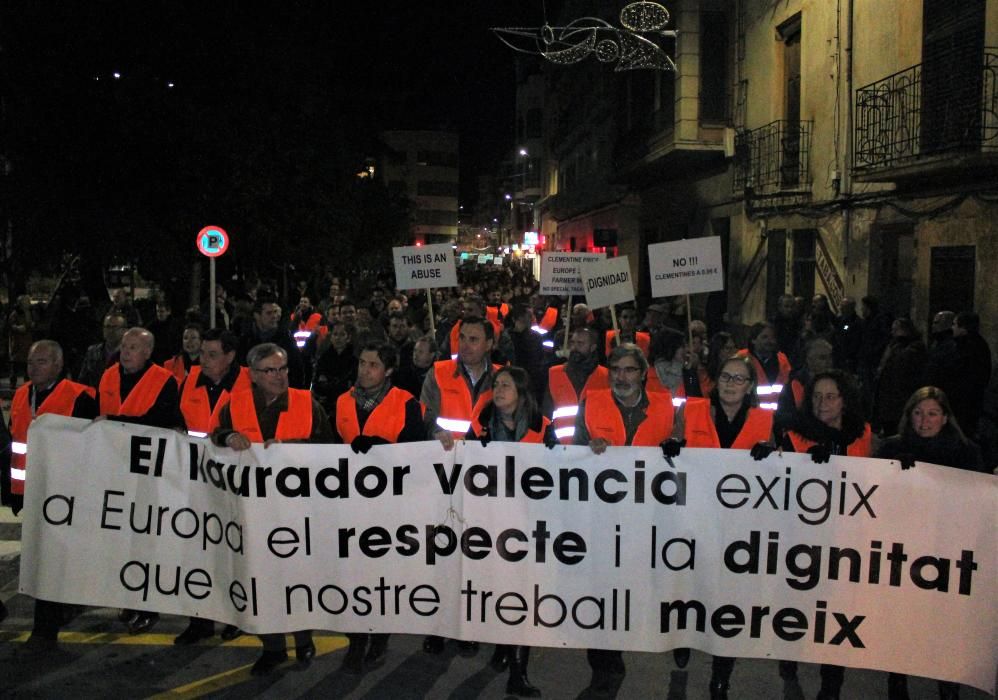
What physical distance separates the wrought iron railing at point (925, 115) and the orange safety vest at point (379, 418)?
7.91 meters

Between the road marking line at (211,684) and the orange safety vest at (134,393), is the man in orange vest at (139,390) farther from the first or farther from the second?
the road marking line at (211,684)

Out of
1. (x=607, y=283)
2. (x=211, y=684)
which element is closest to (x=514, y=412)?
(x=211, y=684)

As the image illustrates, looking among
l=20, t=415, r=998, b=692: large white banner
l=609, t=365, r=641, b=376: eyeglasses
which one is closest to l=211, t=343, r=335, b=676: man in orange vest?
l=20, t=415, r=998, b=692: large white banner

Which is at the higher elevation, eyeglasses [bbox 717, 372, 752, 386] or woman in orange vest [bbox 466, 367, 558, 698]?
eyeglasses [bbox 717, 372, 752, 386]

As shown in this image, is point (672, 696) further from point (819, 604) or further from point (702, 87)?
point (702, 87)

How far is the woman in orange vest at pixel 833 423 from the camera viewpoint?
5109mm

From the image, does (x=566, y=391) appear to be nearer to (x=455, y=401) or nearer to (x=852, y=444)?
(x=455, y=401)

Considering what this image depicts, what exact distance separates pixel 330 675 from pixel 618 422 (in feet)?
6.53

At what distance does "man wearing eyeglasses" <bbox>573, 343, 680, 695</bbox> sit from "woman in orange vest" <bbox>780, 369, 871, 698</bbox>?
69 cm

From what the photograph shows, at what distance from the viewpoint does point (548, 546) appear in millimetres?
4926

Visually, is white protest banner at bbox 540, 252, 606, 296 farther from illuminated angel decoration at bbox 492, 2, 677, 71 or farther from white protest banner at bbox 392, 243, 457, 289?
illuminated angel decoration at bbox 492, 2, 677, 71

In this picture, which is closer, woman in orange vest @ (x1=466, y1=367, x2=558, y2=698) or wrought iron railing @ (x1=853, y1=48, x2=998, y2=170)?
woman in orange vest @ (x1=466, y1=367, x2=558, y2=698)

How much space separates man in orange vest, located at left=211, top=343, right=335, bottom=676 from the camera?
538 cm

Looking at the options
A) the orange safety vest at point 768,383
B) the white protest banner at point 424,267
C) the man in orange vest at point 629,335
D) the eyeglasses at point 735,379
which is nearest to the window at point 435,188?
the man in orange vest at point 629,335
